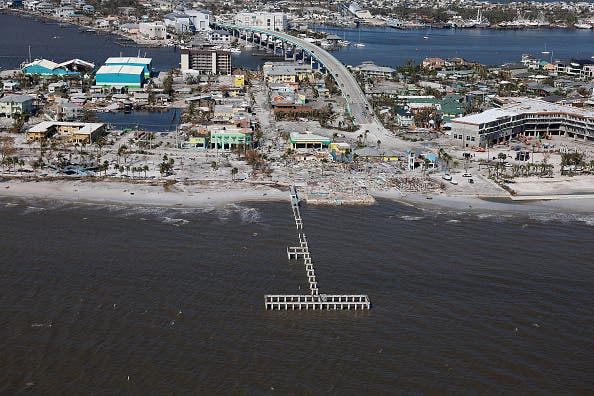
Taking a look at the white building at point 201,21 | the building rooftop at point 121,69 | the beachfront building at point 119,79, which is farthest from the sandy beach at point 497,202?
the white building at point 201,21

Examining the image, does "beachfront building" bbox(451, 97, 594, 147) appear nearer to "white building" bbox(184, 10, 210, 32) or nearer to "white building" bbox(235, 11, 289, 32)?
"white building" bbox(235, 11, 289, 32)

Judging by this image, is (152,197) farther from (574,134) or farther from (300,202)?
(574,134)

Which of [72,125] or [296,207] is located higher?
[72,125]

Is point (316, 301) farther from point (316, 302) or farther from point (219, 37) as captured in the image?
point (219, 37)

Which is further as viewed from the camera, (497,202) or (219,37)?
(219,37)

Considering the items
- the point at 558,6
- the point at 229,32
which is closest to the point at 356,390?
the point at 229,32

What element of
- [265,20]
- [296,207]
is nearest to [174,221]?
[296,207]

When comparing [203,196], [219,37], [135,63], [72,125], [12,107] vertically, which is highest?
[219,37]

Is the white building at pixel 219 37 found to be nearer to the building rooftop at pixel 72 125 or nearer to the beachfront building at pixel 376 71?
the beachfront building at pixel 376 71
